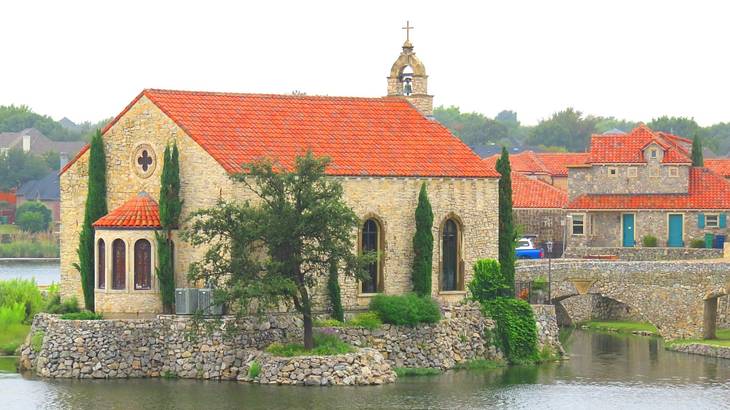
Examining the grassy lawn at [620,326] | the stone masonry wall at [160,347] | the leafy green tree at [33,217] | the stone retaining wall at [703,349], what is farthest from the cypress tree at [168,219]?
the leafy green tree at [33,217]

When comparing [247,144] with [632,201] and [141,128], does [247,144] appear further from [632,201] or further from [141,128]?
[632,201]

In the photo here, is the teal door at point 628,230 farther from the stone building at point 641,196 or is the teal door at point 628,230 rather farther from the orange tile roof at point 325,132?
the orange tile roof at point 325,132

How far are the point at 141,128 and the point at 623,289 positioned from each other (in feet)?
71.0

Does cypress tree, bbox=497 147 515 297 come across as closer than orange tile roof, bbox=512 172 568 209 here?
Yes

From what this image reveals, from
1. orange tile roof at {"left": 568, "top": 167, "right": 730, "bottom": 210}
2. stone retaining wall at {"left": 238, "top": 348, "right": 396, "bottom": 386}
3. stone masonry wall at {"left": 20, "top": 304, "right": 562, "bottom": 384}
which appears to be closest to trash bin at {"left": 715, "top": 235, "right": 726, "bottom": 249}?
orange tile roof at {"left": 568, "top": 167, "right": 730, "bottom": 210}

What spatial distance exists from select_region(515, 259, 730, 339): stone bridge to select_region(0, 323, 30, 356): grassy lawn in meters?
19.9

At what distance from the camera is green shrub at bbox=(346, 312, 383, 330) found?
2576 inches

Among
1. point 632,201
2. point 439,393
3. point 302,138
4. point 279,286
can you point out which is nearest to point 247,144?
point 302,138

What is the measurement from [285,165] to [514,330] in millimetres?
10522

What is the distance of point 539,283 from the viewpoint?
78000 mm

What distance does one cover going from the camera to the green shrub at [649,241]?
93.4m

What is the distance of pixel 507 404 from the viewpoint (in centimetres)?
5944

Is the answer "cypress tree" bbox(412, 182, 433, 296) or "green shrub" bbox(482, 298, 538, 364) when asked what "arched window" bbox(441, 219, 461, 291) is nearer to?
"cypress tree" bbox(412, 182, 433, 296)

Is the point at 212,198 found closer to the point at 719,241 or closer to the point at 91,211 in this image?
the point at 91,211
